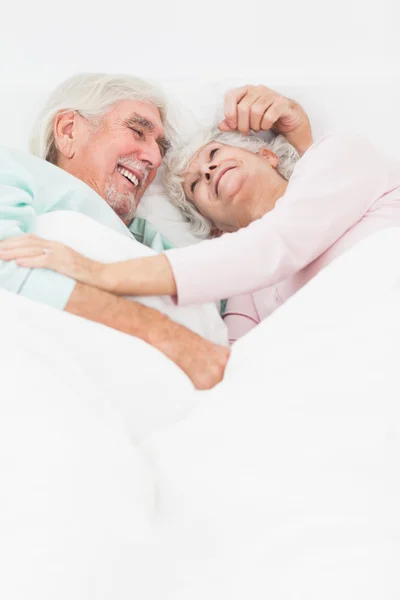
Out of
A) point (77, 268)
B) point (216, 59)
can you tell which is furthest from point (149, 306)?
point (216, 59)

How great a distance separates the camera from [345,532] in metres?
0.69

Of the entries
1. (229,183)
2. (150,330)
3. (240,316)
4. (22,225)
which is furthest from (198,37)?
(150,330)

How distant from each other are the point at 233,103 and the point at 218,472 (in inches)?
43.4

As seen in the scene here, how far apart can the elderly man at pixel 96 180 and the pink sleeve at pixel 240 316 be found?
280 millimetres

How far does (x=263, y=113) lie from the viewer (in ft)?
5.50

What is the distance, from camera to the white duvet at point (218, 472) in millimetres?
660

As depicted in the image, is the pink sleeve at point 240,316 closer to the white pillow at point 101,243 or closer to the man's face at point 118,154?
the white pillow at point 101,243

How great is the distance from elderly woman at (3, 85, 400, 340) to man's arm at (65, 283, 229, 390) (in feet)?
0.09

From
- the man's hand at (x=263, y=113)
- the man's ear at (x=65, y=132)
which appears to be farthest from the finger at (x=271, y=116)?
the man's ear at (x=65, y=132)

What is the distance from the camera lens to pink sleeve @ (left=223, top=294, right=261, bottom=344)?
1.46 metres

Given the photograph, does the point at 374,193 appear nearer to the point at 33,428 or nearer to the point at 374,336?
the point at 374,336

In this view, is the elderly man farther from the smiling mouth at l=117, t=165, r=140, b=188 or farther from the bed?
the bed

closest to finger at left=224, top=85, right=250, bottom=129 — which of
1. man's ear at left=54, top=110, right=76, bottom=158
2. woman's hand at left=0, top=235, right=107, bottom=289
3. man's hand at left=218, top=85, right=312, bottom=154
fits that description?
man's hand at left=218, top=85, right=312, bottom=154

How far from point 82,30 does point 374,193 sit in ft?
3.76
